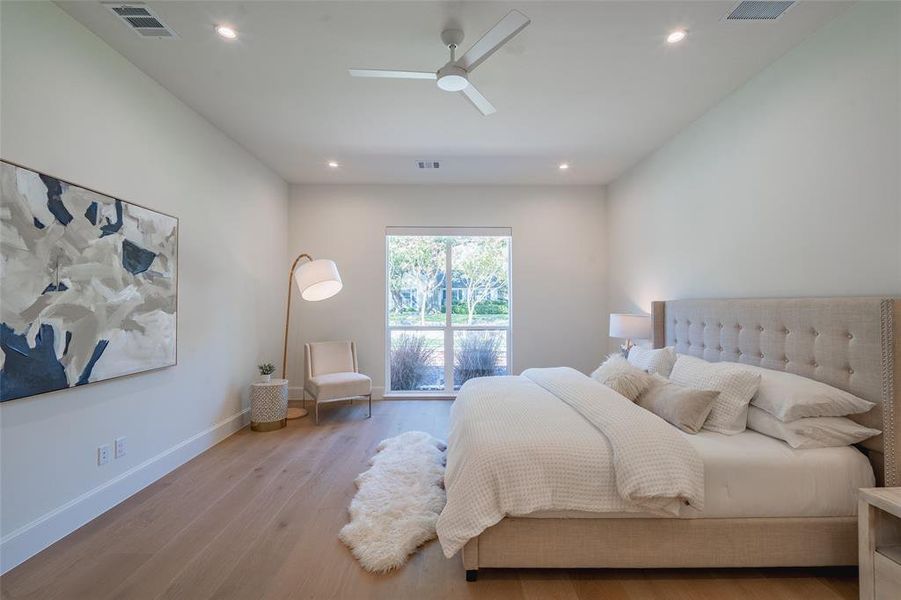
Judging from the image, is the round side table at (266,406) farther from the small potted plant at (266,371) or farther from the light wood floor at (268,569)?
the light wood floor at (268,569)

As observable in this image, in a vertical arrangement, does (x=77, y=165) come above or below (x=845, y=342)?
above

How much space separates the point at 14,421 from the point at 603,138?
4375 mm

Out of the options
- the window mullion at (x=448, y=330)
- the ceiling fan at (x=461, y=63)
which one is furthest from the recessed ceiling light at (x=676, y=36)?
the window mullion at (x=448, y=330)

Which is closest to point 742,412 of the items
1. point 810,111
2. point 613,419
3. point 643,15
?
point 613,419

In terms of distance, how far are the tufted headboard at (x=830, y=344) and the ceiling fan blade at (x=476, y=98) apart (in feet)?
A: 6.95

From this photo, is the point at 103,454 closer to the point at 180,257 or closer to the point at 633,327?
the point at 180,257

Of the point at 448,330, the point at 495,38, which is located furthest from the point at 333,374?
the point at 495,38

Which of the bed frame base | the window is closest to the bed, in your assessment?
the bed frame base

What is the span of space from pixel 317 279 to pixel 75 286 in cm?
200

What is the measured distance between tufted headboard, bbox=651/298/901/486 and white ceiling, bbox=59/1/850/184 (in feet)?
5.06

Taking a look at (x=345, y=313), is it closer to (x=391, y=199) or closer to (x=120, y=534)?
(x=391, y=199)

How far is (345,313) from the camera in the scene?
16.0 feet

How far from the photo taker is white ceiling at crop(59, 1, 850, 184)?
2.02m

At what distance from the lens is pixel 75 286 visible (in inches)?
80.8
